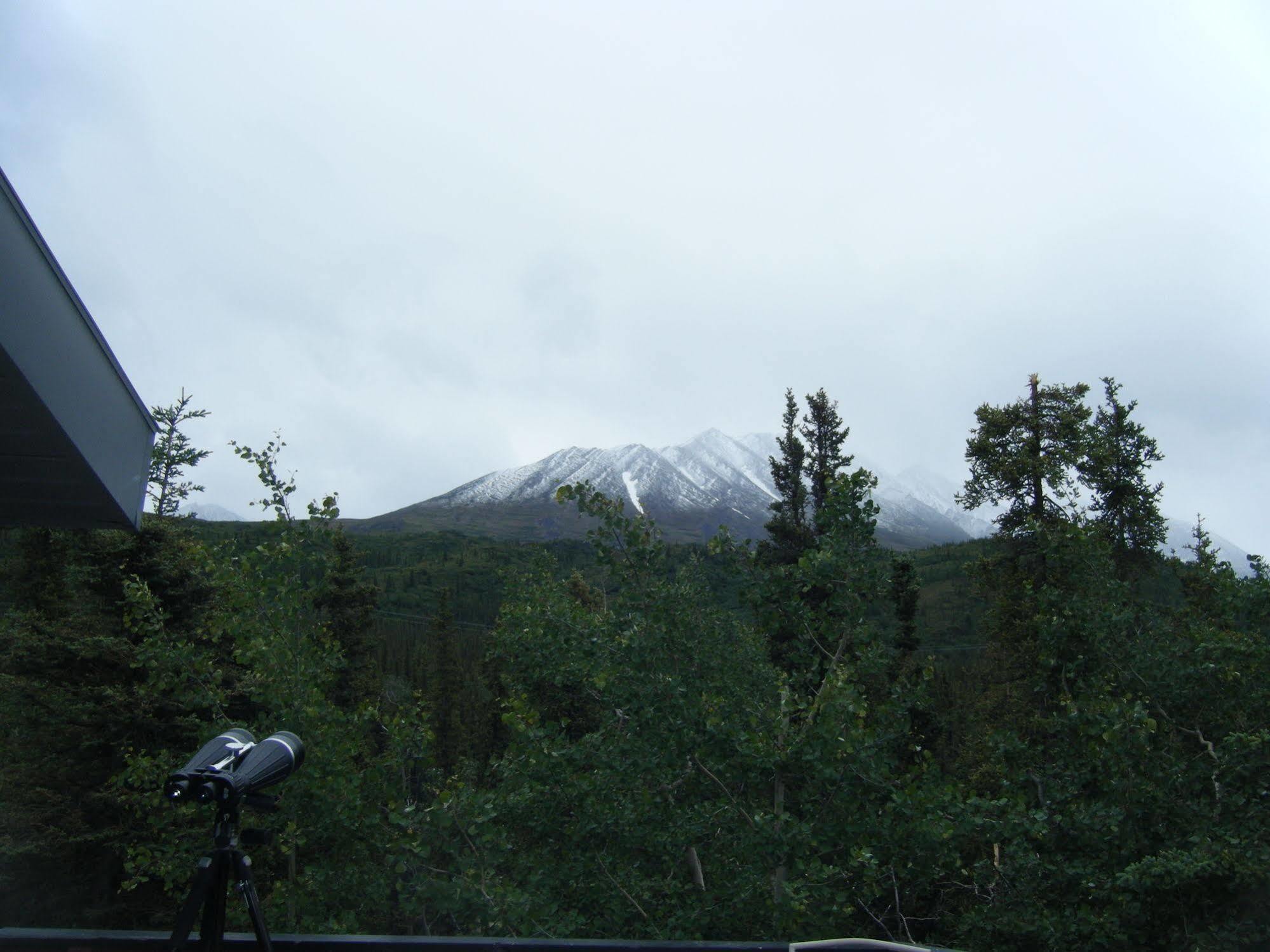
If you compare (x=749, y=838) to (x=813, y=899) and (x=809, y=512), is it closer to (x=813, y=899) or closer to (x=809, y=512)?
(x=813, y=899)

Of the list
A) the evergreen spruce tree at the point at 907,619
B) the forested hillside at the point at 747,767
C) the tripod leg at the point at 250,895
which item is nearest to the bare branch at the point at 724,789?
the forested hillside at the point at 747,767

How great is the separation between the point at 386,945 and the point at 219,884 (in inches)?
24.6

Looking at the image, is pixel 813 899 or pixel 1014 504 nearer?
pixel 813 899

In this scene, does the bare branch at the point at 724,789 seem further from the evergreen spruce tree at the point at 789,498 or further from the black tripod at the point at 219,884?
the evergreen spruce tree at the point at 789,498

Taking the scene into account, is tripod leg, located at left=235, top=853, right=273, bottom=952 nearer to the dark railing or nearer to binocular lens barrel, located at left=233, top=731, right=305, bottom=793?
binocular lens barrel, located at left=233, top=731, right=305, bottom=793

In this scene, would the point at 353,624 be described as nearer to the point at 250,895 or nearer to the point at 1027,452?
the point at 1027,452

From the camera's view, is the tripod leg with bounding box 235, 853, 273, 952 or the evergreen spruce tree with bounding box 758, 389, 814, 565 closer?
the tripod leg with bounding box 235, 853, 273, 952

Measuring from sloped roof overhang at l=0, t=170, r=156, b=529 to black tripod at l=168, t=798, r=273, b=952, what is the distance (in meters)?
1.40

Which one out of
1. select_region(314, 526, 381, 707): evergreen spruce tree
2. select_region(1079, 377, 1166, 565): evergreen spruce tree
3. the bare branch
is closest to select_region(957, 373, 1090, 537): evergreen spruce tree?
select_region(1079, 377, 1166, 565): evergreen spruce tree

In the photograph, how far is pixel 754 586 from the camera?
5.39m

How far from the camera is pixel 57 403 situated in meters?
2.52

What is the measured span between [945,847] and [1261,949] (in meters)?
1.74

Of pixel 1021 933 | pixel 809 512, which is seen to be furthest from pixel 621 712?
pixel 809 512

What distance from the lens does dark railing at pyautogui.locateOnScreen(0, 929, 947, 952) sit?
247cm
